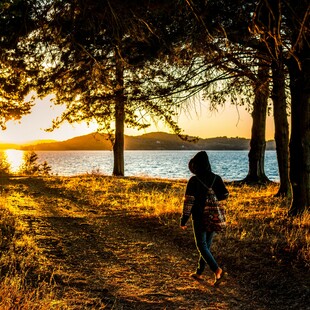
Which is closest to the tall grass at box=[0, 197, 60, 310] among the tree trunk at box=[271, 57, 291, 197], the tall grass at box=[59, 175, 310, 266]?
the tall grass at box=[59, 175, 310, 266]

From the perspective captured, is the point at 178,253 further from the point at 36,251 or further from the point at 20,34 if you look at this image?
the point at 20,34

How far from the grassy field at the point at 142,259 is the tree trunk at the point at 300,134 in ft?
2.28

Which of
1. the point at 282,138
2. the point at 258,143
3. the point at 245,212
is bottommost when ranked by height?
the point at 245,212

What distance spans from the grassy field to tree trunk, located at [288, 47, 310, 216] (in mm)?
696

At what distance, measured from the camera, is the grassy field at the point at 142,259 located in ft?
17.8

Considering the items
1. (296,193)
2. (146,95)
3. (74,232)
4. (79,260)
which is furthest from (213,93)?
(79,260)

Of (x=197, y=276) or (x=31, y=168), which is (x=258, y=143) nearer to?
(x=197, y=276)

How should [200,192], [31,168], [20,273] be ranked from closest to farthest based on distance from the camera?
[200,192] < [20,273] < [31,168]

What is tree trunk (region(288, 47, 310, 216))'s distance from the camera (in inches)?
392

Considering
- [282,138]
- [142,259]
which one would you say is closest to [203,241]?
[142,259]

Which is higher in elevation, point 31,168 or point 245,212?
point 31,168

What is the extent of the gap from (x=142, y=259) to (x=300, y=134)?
540 cm

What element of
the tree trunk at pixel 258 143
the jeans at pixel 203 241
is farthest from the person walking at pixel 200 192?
the tree trunk at pixel 258 143

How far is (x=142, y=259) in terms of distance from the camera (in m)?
7.28
